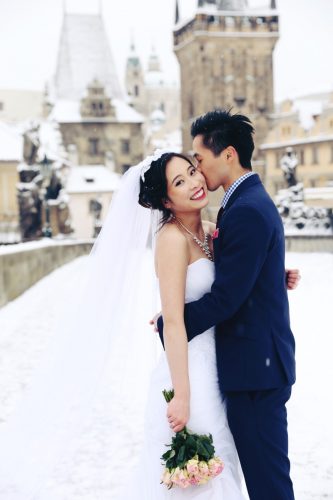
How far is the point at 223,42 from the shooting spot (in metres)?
60.2

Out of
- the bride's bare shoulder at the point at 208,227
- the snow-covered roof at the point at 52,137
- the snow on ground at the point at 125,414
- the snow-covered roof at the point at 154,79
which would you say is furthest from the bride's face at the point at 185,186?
the snow-covered roof at the point at 154,79

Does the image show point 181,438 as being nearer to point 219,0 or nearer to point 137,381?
point 137,381

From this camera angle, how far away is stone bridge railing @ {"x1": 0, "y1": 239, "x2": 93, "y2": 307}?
11.9 metres

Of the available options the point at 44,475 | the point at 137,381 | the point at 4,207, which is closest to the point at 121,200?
the point at 44,475

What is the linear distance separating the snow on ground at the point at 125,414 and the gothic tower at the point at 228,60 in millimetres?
49408

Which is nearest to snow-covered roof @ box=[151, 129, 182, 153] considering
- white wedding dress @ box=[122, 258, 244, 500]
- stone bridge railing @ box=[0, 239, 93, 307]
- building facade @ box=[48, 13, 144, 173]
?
white wedding dress @ box=[122, 258, 244, 500]

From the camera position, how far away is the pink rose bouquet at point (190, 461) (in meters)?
2.50

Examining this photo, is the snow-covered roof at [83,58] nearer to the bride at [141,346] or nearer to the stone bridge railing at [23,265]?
the stone bridge railing at [23,265]

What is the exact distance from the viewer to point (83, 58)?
6969cm

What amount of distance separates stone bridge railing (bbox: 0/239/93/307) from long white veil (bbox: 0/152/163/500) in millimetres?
8136

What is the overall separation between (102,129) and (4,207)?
20624 mm

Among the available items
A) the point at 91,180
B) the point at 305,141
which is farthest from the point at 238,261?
the point at 91,180

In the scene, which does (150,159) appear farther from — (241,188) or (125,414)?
(125,414)

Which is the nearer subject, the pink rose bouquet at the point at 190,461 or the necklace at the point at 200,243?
the pink rose bouquet at the point at 190,461
